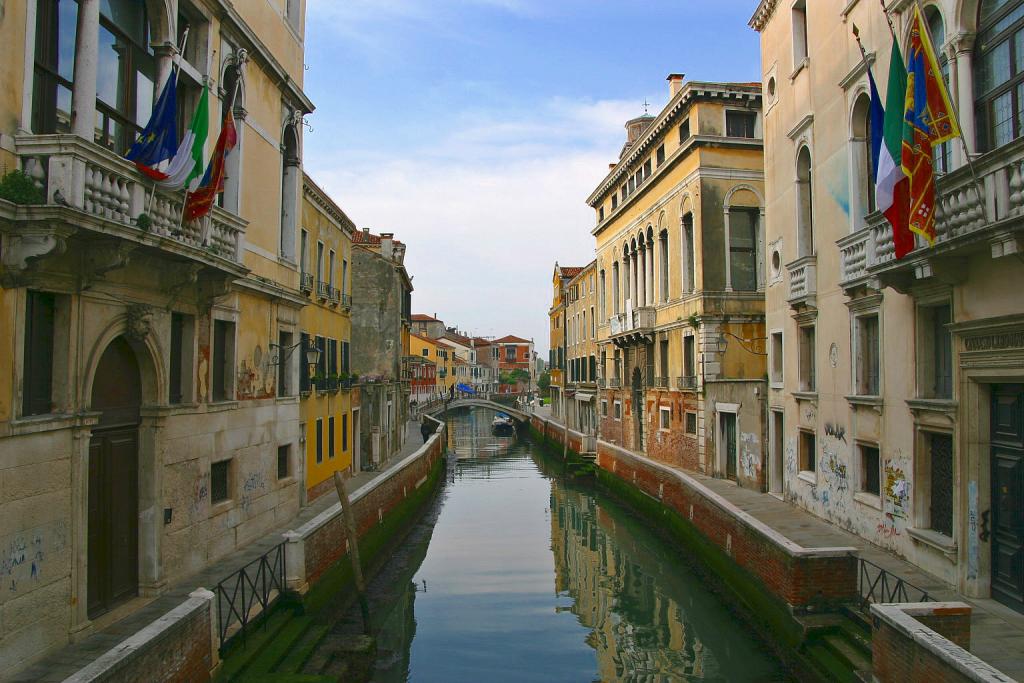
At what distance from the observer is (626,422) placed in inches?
998

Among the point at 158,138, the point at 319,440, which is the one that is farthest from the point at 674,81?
the point at 158,138

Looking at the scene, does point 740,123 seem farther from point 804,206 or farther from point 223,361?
point 223,361

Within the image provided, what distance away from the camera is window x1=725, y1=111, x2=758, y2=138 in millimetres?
18797

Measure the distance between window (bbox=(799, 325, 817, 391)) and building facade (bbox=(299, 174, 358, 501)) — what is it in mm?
8402

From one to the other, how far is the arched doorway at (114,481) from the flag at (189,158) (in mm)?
1799

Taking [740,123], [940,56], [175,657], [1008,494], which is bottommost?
[175,657]

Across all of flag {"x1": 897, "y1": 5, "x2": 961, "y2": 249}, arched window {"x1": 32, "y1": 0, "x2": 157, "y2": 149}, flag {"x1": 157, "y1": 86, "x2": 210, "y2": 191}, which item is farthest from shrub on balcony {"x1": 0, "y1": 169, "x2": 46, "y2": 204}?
flag {"x1": 897, "y1": 5, "x2": 961, "y2": 249}

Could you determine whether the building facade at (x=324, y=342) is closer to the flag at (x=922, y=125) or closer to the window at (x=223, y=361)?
the window at (x=223, y=361)

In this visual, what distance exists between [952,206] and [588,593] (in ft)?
27.6

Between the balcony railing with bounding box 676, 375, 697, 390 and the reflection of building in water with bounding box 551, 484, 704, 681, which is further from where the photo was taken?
the balcony railing with bounding box 676, 375, 697, 390

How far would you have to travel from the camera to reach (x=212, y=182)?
8375 millimetres

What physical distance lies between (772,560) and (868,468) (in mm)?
2622

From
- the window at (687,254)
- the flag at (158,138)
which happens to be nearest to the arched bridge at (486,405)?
the window at (687,254)

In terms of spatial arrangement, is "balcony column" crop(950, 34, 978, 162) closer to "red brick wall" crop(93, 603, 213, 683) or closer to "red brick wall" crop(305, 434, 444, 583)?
"red brick wall" crop(93, 603, 213, 683)
